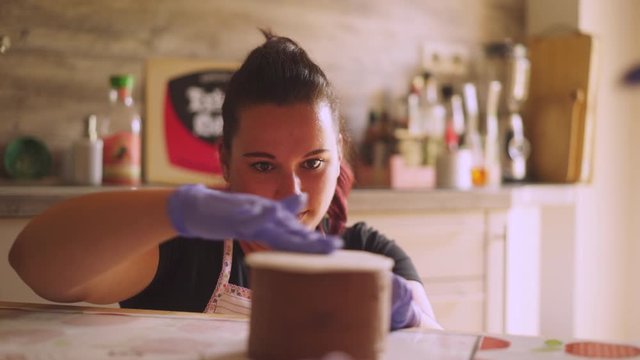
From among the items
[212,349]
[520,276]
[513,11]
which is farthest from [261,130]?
[513,11]

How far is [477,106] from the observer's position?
2.72 m

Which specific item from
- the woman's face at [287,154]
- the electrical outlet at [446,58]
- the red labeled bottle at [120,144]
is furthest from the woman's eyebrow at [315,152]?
the electrical outlet at [446,58]

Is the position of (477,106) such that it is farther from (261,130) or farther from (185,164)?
(261,130)

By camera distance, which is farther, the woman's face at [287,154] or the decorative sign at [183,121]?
the decorative sign at [183,121]

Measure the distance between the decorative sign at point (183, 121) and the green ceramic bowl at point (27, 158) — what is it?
29 cm

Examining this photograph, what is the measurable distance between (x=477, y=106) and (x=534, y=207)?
0.52 m

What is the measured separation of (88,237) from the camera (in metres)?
0.73

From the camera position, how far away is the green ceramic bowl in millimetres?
1943

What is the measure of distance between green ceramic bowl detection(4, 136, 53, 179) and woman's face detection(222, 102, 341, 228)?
114 centimetres

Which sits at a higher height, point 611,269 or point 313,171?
point 313,171

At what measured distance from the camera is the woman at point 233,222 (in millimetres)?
659

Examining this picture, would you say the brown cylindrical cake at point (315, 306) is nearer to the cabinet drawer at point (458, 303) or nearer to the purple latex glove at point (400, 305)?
the purple latex glove at point (400, 305)

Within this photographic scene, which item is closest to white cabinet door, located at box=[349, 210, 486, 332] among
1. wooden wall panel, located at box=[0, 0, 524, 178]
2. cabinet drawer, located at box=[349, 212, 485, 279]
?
cabinet drawer, located at box=[349, 212, 485, 279]

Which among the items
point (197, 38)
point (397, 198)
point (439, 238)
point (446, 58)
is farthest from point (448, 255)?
point (197, 38)
